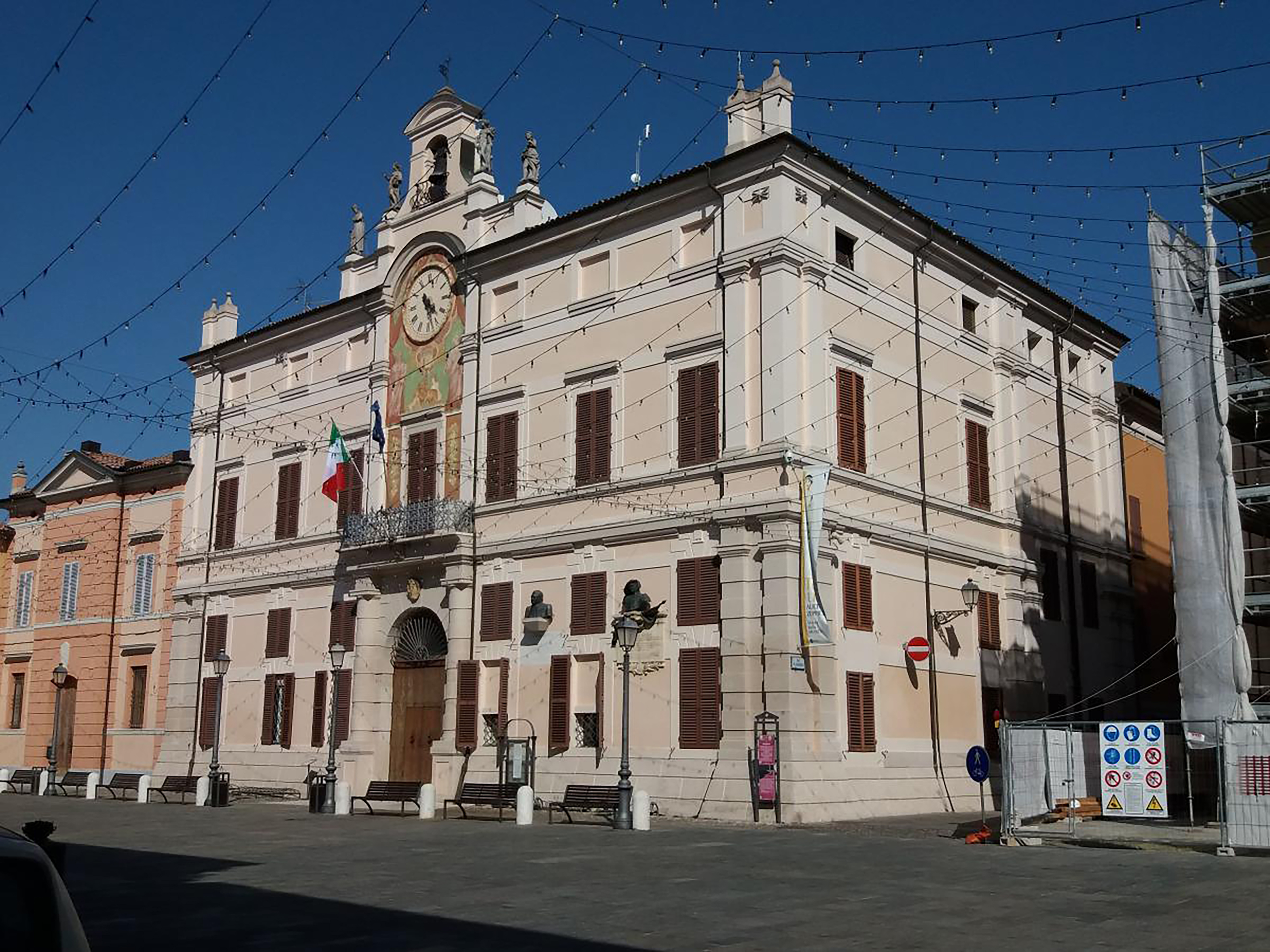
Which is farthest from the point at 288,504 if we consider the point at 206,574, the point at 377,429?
the point at 377,429

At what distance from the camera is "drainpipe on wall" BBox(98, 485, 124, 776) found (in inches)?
1606

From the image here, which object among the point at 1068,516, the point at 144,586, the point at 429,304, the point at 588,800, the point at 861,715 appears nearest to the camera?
the point at 588,800

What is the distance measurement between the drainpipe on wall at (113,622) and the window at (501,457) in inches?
682

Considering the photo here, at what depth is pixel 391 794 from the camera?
2733 cm

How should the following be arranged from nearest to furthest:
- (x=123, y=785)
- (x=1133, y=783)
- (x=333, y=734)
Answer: (x=1133, y=783) < (x=333, y=734) < (x=123, y=785)

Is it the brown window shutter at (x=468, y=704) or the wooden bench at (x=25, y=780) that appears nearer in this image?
the brown window shutter at (x=468, y=704)

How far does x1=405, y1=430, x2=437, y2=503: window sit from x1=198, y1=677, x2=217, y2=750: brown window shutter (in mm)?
9187

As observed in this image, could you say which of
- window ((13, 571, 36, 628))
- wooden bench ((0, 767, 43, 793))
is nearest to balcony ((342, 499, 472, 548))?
wooden bench ((0, 767, 43, 793))

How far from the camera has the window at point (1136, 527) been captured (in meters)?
36.8

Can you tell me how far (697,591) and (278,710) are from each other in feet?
47.7

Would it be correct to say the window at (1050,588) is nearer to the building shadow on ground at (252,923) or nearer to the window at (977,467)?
the window at (977,467)

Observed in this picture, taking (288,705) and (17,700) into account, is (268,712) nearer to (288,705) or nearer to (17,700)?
(288,705)

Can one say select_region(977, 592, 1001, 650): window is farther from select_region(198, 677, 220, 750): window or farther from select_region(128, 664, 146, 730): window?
select_region(128, 664, 146, 730): window

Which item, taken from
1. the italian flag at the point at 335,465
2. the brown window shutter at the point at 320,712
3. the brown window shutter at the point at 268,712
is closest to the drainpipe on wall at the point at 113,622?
the brown window shutter at the point at 268,712
